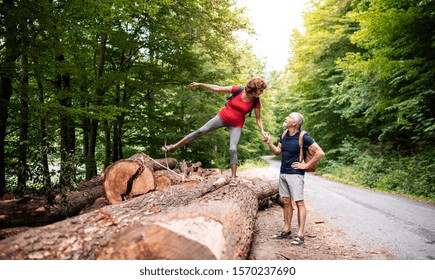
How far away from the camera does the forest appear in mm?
4633

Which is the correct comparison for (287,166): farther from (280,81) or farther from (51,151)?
(280,81)

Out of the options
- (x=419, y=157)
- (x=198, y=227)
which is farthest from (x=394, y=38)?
(x=198, y=227)

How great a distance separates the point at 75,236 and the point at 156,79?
7.98 m

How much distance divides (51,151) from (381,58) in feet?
28.8

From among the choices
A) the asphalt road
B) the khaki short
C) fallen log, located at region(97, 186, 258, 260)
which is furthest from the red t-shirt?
the asphalt road

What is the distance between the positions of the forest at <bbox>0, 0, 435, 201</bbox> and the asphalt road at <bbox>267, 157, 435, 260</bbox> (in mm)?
2240

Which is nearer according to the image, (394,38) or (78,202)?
(78,202)

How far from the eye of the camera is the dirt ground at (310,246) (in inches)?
131

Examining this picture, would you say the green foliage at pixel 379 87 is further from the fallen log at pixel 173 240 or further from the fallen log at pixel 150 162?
the fallen log at pixel 173 240

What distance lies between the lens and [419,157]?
955cm

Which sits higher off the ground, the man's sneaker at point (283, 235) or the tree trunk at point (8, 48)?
the tree trunk at point (8, 48)

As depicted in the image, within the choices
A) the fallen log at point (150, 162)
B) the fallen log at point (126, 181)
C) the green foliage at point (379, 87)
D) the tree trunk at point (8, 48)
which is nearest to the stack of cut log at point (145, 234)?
the fallen log at point (126, 181)

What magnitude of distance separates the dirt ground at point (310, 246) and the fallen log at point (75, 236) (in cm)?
159

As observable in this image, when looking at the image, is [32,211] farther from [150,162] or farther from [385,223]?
[385,223]
